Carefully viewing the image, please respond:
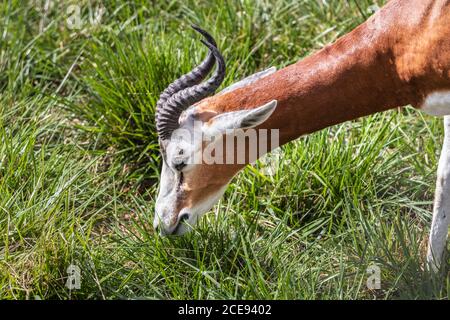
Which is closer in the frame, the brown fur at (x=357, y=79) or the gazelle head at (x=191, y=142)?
the brown fur at (x=357, y=79)

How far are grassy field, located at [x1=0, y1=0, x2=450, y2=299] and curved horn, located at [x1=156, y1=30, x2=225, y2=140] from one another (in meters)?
0.63

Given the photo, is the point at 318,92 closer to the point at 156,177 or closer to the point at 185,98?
the point at 185,98

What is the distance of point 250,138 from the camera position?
510 centimetres

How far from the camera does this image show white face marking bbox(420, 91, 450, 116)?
4.84 meters

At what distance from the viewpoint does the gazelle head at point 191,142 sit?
5055 millimetres

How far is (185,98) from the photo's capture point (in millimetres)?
5082

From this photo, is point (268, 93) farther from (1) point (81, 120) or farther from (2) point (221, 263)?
(1) point (81, 120)

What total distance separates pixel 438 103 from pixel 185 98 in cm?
121

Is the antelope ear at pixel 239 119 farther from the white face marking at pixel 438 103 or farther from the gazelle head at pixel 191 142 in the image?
the white face marking at pixel 438 103

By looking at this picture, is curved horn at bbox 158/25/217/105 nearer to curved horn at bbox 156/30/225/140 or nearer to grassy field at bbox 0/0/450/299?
curved horn at bbox 156/30/225/140

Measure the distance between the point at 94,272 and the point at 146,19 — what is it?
280 centimetres

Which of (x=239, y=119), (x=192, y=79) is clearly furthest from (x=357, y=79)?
(x=192, y=79)

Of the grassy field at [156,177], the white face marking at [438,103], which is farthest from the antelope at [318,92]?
the grassy field at [156,177]
